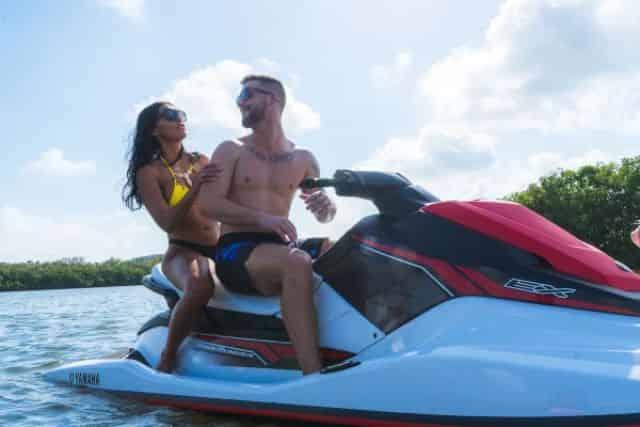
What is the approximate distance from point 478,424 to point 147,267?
67.6m

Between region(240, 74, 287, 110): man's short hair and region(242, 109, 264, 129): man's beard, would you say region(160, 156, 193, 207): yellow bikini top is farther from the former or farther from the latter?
region(240, 74, 287, 110): man's short hair

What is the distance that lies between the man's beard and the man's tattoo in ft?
0.39

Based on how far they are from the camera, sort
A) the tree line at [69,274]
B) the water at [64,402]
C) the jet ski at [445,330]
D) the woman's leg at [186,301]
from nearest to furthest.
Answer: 1. the jet ski at [445,330]
2. the water at [64,402]
3. the woman's leg at [186,301]
4. the tree line at [69,274]

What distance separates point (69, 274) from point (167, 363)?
208 feet

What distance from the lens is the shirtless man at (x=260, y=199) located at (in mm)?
2943

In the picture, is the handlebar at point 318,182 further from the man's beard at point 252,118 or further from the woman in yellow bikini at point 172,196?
the woman in yellow bikini at point 172,196

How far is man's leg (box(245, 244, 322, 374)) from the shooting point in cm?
277

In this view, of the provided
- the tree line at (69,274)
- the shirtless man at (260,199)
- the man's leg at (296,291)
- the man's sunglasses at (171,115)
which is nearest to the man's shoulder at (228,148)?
the shirtless man at (260,199)

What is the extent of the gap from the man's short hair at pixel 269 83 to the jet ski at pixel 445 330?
769 millimetres

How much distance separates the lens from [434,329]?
8.11 ft

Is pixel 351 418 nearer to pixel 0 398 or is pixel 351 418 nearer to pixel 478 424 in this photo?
pixel 478 424

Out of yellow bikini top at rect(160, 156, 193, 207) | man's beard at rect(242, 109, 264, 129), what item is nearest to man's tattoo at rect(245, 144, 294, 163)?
man's beard at rect(242, 109, 264, 129)

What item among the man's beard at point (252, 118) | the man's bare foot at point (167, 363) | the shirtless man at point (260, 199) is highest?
the man's beard at point (252, 118)

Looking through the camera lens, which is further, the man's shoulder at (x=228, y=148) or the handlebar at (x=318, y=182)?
the man's shoulder at (x=228, y=148)
